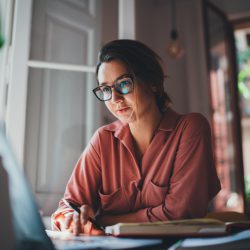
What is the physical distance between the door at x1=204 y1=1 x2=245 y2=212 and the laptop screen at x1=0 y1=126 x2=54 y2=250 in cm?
219

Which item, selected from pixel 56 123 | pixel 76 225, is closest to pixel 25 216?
pixel 76 225

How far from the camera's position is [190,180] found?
0.82 m

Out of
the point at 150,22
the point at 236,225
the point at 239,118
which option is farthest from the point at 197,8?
the point at 236,225

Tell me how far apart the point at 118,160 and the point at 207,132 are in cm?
25

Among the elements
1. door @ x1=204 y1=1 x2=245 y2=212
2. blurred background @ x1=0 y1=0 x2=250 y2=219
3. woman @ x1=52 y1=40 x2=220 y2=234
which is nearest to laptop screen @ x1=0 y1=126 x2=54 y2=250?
woman @ x1=52 y1=40 x2=220 y2=234

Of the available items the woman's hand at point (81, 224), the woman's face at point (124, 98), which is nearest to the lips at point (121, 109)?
the woman's face at point (124, 98)

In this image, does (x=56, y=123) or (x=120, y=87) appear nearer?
(x=120, y=87)

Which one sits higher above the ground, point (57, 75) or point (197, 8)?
point (197, 8)

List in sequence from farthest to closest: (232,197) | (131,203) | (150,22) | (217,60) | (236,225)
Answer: (217,60) → (232,197) → (150,22) → (131,203) → (236,225)

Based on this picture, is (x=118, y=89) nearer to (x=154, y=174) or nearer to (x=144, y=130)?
(x=144, y=130)

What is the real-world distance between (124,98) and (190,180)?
0.27 m

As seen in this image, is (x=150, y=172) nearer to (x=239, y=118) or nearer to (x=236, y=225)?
(x=236, y=225)

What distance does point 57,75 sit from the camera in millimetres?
1315

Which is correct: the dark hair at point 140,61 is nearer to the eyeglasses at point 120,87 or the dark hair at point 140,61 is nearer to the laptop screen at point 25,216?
the eyeglasses at point 120,87
